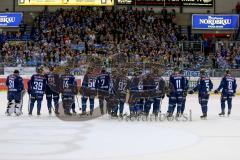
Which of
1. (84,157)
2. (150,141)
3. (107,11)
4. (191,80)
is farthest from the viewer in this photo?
(107,11)

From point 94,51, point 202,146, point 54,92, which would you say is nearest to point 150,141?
point 202,146

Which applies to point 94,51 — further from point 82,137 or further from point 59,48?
point 82,137

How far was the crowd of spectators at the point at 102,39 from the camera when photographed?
26.9 m

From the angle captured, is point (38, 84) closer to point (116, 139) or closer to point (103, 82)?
point (103, 82)

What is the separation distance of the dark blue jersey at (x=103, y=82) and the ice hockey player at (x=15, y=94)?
2.27 m

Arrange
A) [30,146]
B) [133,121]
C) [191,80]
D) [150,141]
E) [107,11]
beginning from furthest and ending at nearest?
1. [107,11]
2. [191,80]
3. [133,121]
4. [150,141]
5. [30,146]

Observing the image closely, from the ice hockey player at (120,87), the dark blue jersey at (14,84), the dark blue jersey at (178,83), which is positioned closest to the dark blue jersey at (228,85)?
the dark blue jersey at (178,83)

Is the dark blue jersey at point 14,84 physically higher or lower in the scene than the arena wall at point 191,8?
lower

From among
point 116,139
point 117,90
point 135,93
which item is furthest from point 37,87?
point 116,139

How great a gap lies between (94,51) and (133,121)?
14.4 meters

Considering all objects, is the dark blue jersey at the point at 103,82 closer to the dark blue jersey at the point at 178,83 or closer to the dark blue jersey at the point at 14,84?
the dark blue jersey at the point at 178,83

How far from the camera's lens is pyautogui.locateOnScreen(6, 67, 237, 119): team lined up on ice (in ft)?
49.3

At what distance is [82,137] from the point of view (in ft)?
36.6

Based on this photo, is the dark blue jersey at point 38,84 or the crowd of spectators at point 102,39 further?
the crowd of spectators at point 102,39
